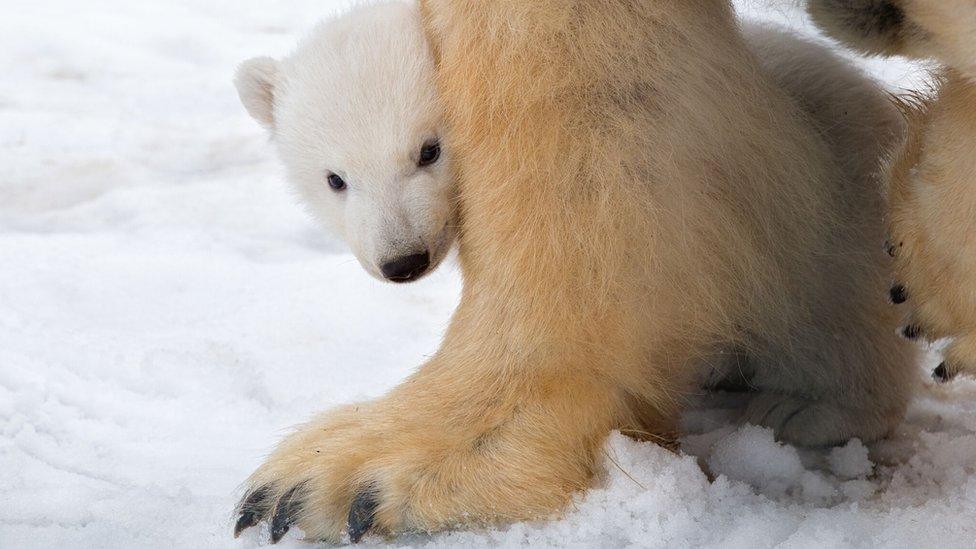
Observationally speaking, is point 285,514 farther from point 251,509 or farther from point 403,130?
point 403,130

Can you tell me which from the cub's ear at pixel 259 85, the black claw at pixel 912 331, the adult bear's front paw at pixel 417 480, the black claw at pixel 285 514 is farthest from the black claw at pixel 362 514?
the cub's ear at pixel 259 85

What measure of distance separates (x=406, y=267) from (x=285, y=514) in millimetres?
471

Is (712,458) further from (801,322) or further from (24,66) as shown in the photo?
(24,66)

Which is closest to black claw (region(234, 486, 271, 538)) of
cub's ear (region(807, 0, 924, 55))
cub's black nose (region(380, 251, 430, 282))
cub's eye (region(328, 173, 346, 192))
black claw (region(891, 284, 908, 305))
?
cub's black nose (region(380, 251, 430, 282))

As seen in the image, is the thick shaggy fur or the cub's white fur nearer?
the thick shaggy fur

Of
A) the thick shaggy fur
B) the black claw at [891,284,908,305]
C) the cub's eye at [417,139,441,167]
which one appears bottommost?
the cub's eye at [417,139,441,167]

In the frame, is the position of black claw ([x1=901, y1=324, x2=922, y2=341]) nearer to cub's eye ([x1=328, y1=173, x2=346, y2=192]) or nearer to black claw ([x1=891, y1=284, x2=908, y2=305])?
black claw ([x1=891, y1=284, x2=908, y2=305])

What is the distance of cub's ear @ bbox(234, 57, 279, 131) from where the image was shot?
2512 mm

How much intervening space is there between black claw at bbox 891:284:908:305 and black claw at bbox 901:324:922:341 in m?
0.04

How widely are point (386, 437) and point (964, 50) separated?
1.08 m

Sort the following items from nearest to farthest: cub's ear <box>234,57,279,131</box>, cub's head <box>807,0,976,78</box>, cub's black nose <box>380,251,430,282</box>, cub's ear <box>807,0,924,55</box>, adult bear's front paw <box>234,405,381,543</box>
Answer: cub's head <box>807,0,976,78</box> → cub's ear <box>807,0,924,55</box> → adult bear's front paw <box>234,405,381,543</box> → cub's black nose <box>380,251,430,282</box> → cub's ear <box>234,57,279,131</box>

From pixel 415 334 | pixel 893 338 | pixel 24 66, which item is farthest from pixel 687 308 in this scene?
pixel 24 66

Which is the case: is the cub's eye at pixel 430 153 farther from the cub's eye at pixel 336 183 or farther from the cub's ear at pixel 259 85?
the cub's ear at pixel 259 85

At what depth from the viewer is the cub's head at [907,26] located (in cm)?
157
